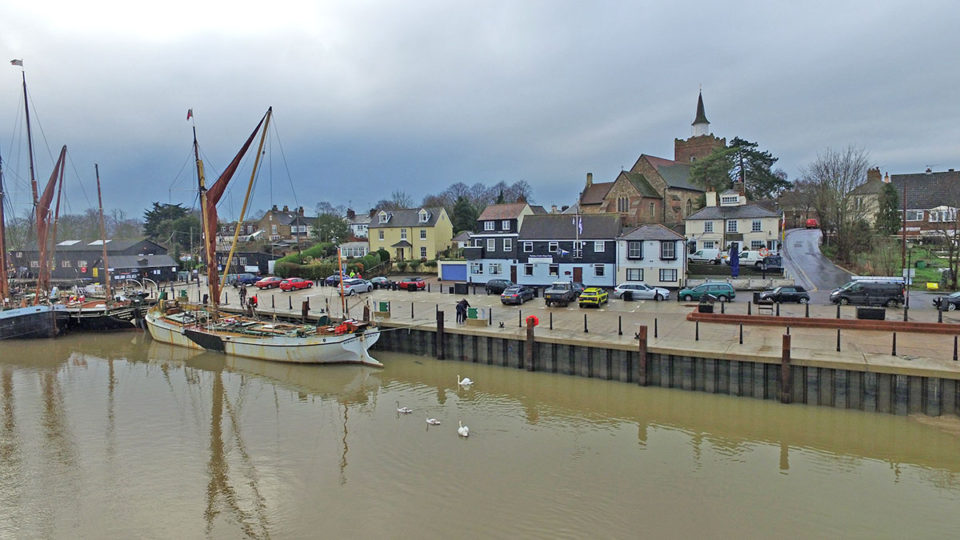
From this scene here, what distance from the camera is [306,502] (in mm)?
13836

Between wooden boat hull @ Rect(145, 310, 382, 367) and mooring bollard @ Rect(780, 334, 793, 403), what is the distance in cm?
1787

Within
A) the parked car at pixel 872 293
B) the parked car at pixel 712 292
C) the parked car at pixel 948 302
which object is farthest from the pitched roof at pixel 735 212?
the parked car at pixel 948 302

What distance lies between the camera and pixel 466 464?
15688 millimetres

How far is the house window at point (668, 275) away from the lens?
41.2 meters

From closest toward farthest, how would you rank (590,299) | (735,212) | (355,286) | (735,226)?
(590,299)
(355,286)
(735,226)
(735,212)

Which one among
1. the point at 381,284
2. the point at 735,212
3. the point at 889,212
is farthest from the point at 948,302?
the point at 381,284

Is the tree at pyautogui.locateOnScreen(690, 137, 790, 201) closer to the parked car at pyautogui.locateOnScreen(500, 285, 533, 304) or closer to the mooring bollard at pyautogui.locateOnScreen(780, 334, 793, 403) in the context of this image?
the parked car at pyautogui.locateOnScreen(500, 285, 533, 304)

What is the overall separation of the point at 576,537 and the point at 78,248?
83995 millimetres

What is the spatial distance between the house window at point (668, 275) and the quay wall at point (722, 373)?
20643 mm

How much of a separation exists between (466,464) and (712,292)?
988 inches

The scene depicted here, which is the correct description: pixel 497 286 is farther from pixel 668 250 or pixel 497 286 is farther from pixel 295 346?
pixel 295 346

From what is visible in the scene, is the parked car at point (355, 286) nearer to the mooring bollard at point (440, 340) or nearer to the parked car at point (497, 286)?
the parked car at point (497, 286)

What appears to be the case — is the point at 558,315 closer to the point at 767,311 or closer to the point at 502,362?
the point at 502,362

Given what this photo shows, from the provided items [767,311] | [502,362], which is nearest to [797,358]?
[767,311]
